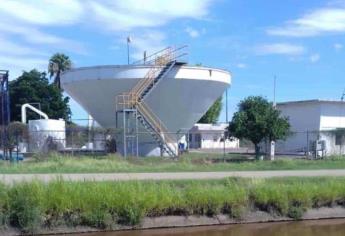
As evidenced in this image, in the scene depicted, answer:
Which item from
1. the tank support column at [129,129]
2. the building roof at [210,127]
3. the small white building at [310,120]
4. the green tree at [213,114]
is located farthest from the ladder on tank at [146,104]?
the green tree at [213,114]

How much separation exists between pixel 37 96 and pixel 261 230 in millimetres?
72558

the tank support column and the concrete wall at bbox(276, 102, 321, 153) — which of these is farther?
the concrete wall at bbox(276, 102, 321, 153)

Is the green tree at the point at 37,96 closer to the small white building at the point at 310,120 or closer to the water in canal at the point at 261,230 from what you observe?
the small white building at the point at 310,120

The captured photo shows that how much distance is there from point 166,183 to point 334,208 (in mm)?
5803

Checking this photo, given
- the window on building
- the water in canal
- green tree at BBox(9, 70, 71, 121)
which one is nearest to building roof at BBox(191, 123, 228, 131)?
green tree at BBox(9, 70, 71, 121)

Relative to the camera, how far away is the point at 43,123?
5559cm

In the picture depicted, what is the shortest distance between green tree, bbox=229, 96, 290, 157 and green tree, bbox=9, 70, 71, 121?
48846mm

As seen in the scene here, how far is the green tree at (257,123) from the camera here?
4234 cm

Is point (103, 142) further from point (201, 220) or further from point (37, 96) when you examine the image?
point (37, 96)

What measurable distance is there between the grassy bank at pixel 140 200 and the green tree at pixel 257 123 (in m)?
21.2

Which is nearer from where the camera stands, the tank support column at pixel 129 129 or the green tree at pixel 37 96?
the tank support column at pixel 129 129

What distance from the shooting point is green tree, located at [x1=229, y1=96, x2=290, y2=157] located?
42344mm

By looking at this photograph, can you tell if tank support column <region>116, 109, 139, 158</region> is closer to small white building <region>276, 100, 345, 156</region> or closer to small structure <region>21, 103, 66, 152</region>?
small structure <region>21, 103, 66, 152</region>

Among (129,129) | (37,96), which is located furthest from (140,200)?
(37,96)
